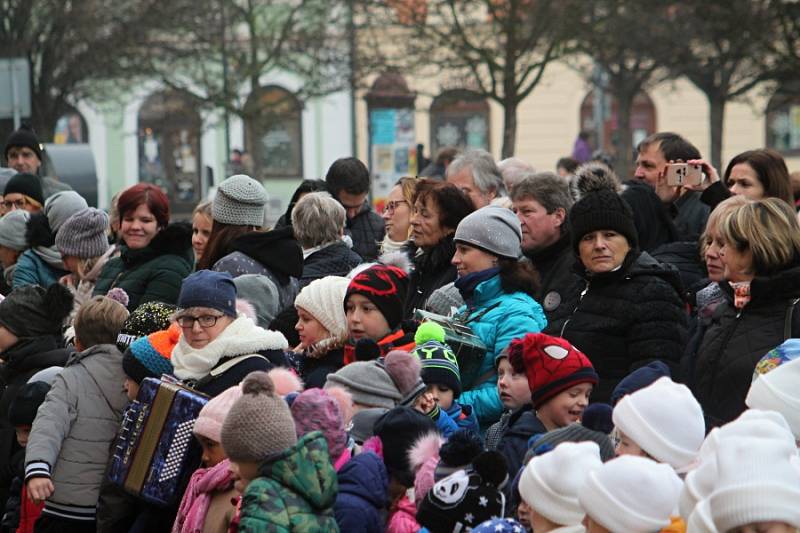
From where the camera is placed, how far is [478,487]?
4594 mm

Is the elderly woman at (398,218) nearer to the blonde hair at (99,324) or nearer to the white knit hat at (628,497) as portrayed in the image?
the blonde hair at (99,324)

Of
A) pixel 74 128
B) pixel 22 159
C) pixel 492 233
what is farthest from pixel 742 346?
pixel 74 128

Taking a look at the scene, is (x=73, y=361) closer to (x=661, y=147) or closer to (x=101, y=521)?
(x=101, y=521)

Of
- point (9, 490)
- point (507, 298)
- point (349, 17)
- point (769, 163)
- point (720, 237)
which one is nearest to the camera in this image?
point (720, 237)

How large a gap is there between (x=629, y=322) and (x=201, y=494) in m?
1.90

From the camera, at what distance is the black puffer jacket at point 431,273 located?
7.72m

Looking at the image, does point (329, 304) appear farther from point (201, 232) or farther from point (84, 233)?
point (84, 233)

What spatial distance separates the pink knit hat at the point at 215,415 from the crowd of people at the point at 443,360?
1cm

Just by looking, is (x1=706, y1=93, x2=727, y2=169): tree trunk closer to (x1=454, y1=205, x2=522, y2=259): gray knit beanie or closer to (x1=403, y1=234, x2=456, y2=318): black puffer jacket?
(x1=403, y1=234, x2=456, y2=318): black puffer jacket

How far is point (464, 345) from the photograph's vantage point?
6.44 meters

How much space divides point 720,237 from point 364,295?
152 centimetres

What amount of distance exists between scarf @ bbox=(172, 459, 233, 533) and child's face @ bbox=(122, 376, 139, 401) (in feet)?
3.46

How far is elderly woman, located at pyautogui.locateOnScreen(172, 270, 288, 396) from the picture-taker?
6336mm

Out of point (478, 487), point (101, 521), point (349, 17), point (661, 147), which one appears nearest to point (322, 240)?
point (661, 147)
